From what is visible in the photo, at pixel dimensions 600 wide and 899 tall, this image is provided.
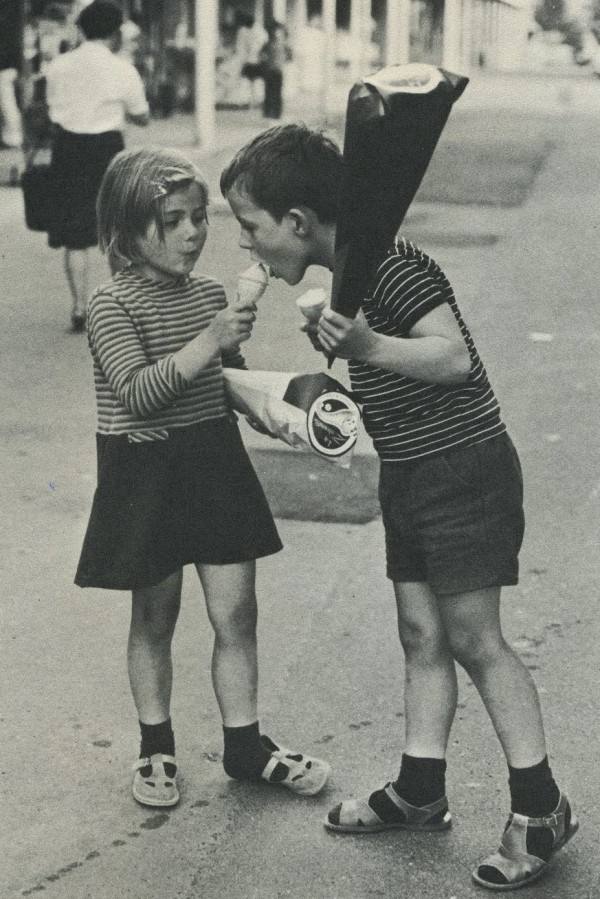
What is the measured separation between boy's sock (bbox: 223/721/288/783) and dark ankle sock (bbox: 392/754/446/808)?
328 mm

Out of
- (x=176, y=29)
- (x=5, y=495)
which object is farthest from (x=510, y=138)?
(x=5, y=495)

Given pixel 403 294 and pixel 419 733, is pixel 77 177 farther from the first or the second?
pixel 403 294

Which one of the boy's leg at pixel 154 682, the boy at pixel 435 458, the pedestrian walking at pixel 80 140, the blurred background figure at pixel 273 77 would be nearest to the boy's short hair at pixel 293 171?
the boy at pixel 435 458

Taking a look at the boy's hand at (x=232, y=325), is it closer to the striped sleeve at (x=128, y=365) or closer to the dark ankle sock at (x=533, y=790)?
the striped sleeve at (x=128, y=365)

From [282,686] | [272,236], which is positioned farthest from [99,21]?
[272,236]

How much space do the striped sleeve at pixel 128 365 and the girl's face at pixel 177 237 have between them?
0.13 meters

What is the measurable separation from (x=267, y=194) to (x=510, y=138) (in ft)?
65.1

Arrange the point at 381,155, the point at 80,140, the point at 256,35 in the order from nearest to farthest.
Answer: the point at 381,155 → the point at 80,140 → the point at 256,35

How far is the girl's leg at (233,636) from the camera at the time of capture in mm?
3510

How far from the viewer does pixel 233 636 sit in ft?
11.6

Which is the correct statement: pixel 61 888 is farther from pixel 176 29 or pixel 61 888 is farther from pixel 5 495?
pixel 176 29

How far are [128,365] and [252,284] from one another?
1.14ft

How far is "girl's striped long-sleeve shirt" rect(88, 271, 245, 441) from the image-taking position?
128 inches

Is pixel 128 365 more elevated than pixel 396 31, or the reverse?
pixel 128 365
